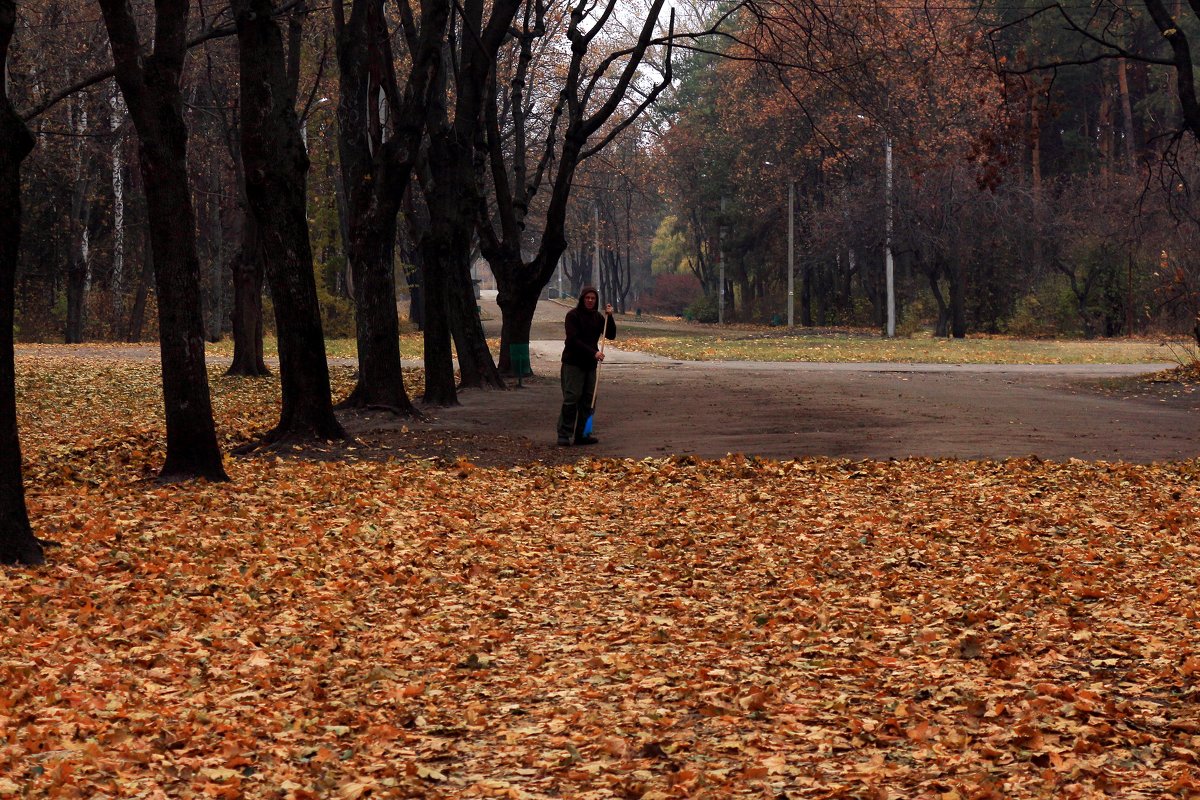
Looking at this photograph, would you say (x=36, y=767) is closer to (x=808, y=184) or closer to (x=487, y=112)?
(x=487, y=112)

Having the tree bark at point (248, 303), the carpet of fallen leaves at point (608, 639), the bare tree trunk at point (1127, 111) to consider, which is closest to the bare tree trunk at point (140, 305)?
the tree bark at point (248, 303)

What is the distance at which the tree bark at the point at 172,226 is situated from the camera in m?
12.8

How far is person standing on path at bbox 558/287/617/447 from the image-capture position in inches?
650

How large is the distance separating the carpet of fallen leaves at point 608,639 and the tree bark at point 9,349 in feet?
1.04

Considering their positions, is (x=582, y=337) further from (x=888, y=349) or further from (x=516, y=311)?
(x=888, y=349)

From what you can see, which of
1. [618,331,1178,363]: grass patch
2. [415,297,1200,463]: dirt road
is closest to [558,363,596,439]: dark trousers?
[415,297,1200,463]: dirt road

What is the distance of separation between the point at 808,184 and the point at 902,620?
60.8 metres

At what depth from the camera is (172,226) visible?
1310 centimetres

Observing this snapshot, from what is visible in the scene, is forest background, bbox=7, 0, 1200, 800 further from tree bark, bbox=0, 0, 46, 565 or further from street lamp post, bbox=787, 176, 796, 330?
street lamp post, bbox=787, 176, 796, 330

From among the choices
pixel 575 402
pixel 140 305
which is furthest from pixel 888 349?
pixel 575 402

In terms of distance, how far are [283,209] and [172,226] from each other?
87.6 inches

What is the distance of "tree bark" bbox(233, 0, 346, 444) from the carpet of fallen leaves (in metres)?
2.12

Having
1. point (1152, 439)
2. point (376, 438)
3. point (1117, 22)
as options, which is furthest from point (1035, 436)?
point (1117, 22)

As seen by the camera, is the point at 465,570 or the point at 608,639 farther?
the point at 465,570
